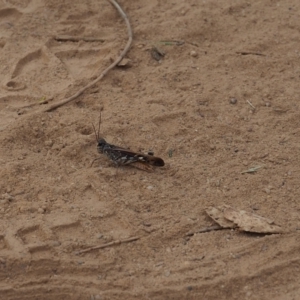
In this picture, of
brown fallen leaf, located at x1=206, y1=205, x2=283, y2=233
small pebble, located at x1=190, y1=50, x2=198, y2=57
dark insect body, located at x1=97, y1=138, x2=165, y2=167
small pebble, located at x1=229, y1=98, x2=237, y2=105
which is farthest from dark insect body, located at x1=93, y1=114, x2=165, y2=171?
small pebble, located at x1=190, y1=50, x2=198, y2=57

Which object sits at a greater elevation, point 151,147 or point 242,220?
point 151,147

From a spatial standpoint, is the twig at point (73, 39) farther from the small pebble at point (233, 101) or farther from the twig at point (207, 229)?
the twig at point (207, 229)

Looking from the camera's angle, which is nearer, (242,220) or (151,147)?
(242,220)

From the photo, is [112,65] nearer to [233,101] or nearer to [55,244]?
[233,101]

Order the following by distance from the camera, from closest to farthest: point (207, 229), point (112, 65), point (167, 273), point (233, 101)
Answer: point (167, 273), point (207, 229), point (233, 101), point (112, 65)

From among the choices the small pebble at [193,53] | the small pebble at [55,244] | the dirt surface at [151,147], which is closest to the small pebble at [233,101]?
the dirt surface at [151,147]

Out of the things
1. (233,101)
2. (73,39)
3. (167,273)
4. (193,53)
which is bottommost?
(167,273)

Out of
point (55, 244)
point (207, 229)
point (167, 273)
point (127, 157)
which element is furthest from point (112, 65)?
point (167, 273)

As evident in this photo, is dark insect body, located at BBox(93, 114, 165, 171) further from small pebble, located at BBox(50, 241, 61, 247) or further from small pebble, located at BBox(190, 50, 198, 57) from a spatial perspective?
small pebble, located at BBox(190, 50, 198, 57)
